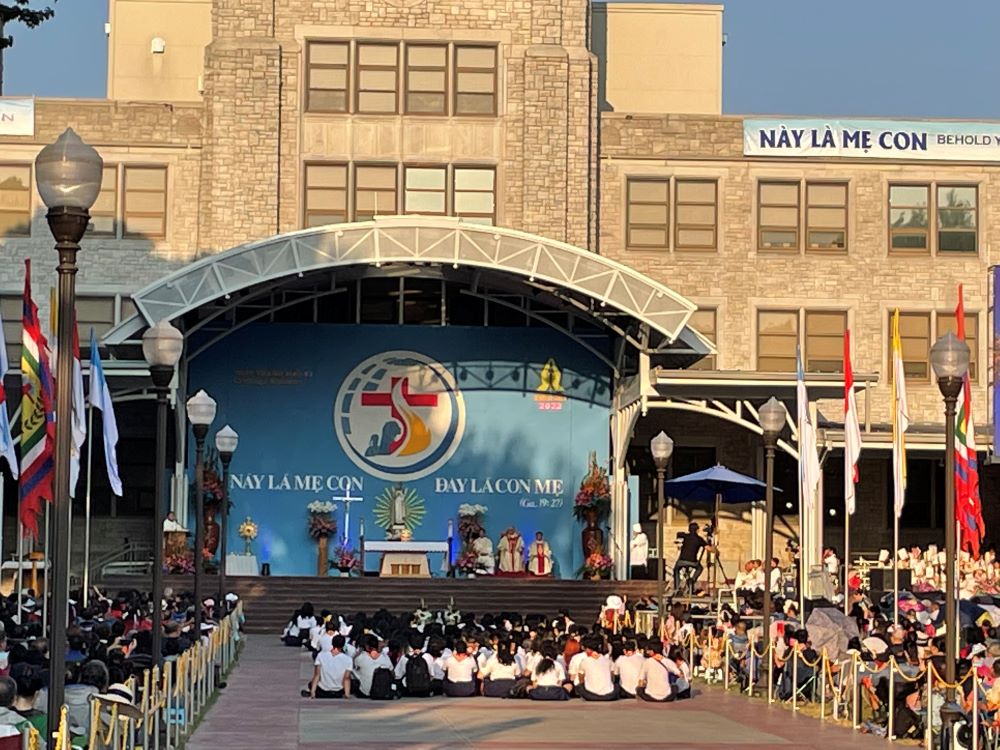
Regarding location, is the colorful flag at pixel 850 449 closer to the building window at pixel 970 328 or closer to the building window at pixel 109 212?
the building window at pixel 970 328

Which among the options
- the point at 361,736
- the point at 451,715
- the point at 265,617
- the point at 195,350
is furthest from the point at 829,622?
the point at 195,350

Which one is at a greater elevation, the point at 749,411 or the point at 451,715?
the point at 749,411

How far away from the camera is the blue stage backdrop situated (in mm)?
49156

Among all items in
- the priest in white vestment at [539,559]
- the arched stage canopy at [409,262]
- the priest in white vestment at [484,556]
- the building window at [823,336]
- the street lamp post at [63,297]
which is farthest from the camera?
the building window at [823,336]

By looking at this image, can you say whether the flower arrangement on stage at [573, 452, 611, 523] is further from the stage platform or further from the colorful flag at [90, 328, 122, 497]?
the colorful flag at [90, 328, 122, 497]

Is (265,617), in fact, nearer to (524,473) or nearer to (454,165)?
(524,473)

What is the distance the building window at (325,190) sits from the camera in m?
50.4

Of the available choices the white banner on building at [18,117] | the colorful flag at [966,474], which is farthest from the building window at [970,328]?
the white banner on building at [18,117]

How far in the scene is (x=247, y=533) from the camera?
1913 inches

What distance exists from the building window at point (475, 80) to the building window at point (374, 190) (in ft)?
7.86

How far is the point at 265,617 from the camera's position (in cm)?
4284

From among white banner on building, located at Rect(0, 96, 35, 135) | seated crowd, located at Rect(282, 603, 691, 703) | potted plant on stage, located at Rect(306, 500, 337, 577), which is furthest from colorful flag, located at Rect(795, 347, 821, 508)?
white banner on building, located at Rect(0, 96, 35, 135)

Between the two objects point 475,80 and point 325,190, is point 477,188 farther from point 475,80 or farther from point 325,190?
point 325,190

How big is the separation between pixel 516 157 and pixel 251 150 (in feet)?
21.6
